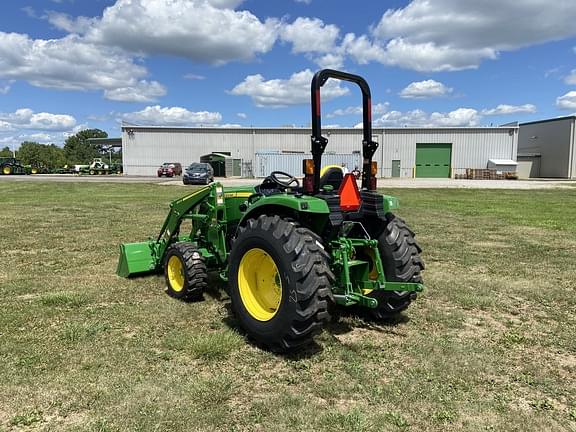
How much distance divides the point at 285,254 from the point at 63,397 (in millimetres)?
1917

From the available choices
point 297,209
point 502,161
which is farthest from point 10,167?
point 297,209

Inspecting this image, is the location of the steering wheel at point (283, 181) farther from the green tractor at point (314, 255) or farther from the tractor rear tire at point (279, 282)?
the tractor rear tire at point (279, 282)

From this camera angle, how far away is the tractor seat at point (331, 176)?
4.52 m

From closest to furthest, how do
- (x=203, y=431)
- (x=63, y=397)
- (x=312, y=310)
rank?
(x=203, y=431), (x=63, y=397), (x=312, y=310)

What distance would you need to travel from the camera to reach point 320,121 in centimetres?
399

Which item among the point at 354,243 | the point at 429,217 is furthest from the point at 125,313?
the point at 429,217

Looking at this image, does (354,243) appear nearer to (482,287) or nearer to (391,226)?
(391,226)

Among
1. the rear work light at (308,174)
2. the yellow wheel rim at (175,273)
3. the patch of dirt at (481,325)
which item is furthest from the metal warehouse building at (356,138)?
the rear work light at (308,174)

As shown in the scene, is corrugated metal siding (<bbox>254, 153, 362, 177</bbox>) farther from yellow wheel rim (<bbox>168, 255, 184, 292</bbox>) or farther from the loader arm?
yellow wheel rim (<bbox>168, 255, 184, 292</bbox>)

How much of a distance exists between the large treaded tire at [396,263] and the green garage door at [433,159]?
47.9 m

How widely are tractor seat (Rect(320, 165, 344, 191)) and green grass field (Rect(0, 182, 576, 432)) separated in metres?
1.45

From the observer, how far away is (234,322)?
15.6 ft

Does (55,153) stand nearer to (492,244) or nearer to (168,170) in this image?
(168,170)

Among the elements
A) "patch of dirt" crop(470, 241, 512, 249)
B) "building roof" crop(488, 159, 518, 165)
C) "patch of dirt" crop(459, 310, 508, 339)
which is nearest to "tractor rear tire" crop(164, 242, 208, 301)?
"patch of dirt" crop(459, 310, 508, 339)
